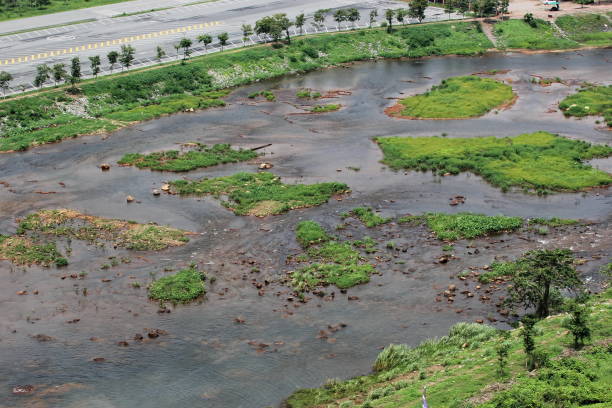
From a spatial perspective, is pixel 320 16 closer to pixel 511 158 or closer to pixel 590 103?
pixel 590 103

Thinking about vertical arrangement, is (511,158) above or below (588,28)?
below

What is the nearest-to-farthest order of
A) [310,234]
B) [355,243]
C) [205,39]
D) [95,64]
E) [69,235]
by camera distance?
[355,243] < [310,234] < [69,235] < [95,64] < [205,39]

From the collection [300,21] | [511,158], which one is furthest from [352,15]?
[511,158]

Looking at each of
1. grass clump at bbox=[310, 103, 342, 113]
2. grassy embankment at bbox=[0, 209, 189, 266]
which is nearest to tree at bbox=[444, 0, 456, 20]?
grass clump at bbox=[310, 103, 342, 113]

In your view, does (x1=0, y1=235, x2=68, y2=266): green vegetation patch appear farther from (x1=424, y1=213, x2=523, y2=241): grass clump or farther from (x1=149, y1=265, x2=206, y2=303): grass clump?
(x1=424, y1=213, x2=523, y2=241): grass clump

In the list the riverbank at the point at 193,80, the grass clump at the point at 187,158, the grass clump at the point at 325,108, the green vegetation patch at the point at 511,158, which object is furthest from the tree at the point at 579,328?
the riverbank at the point at 193,80

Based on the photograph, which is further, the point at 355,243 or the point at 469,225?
the point at 469,225

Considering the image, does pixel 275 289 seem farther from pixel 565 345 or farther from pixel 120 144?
pixel 120 144

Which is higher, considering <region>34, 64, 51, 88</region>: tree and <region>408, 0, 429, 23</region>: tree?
<region>408, 0, 429, 23</region>: tree
